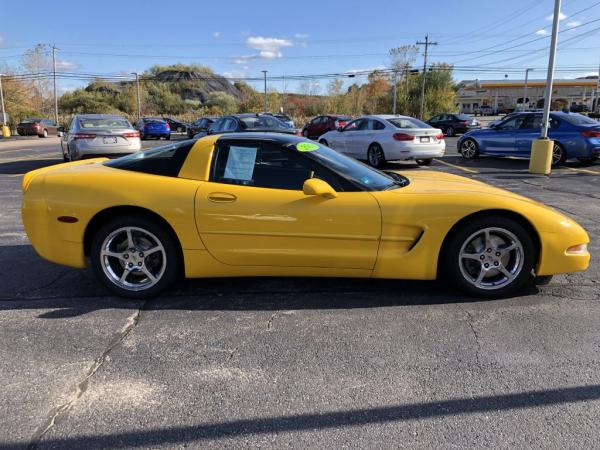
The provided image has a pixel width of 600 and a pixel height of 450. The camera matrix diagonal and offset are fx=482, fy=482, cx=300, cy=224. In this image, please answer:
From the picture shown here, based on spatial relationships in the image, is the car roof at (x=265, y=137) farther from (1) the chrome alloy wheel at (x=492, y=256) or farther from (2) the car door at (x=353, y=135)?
(2) the car door at (x=353, y=135)

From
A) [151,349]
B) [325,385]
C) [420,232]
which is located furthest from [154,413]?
[420,232]

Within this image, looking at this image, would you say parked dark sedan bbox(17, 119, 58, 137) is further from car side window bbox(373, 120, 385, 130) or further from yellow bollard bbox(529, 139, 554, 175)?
yellow bollard bbox(529, 139, 554, 175)

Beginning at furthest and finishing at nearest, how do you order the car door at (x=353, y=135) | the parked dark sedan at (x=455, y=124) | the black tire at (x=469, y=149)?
the parked dark sedan at (x=455, y=124) → the black tire at (x=469, y=149) → the car door at (x=353, y=135)

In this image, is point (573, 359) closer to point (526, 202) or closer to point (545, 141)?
point (526, 202)

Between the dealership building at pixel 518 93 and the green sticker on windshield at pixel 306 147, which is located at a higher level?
the dealership building at pixel 518 93

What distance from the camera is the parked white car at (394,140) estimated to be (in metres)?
12.6

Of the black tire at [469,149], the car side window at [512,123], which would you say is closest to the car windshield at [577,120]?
the car side window at [512,123]

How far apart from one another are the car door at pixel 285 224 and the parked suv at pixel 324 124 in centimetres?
2300

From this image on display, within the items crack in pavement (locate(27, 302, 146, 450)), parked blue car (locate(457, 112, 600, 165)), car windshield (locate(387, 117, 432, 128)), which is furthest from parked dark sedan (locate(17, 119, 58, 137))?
crack in pavement (locate(27, 302, 146, 450))

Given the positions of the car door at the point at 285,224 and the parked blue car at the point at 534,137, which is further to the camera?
the parked blue car at the point at 534,137

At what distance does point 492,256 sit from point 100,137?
1112cm

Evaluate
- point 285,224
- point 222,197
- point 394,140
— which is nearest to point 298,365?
point 285,224

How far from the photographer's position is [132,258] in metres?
3.93

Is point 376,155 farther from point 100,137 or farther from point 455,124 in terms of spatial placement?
point 455,124
